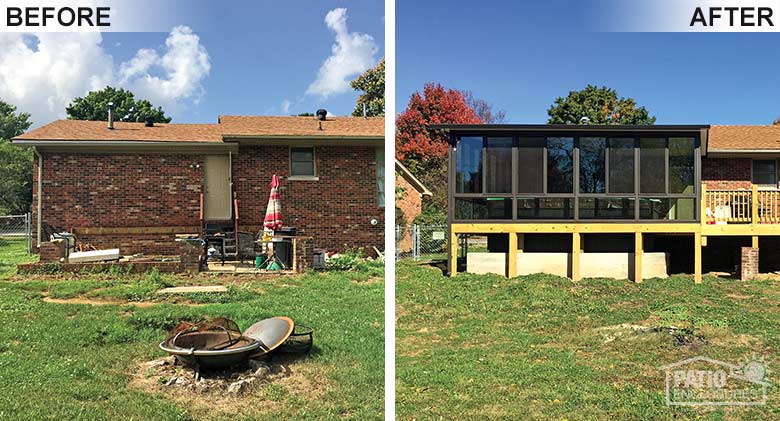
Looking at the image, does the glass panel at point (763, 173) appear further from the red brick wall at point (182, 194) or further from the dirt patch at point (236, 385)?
the dirt patch at point (236, 385)

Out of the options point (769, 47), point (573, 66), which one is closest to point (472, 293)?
point (769, 47)

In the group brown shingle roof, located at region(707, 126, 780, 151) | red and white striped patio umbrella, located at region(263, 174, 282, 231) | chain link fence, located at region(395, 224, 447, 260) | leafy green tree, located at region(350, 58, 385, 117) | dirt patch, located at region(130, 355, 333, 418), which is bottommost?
dirt patch, located at region(130, 355, 333, 418)

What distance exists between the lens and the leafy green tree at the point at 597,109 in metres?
19.2

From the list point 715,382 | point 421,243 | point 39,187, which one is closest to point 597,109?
point 421,243

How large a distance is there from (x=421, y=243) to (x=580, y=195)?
458 cm

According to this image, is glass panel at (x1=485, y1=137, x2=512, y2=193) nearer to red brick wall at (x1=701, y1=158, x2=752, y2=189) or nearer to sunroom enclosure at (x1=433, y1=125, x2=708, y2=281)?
sunroom enclosure at (x1=433, y1=125, x2=708, y2=281)

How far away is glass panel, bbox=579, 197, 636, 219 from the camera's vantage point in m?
8.93

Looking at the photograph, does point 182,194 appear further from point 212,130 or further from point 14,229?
point 14,229

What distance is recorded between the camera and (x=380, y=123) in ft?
38.9

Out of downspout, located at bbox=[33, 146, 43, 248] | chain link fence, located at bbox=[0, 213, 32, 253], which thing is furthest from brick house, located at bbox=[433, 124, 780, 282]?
chain link fence, located at bbox=[0, 213, 32, 253]

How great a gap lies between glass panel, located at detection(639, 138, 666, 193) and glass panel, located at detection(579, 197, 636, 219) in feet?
1.02

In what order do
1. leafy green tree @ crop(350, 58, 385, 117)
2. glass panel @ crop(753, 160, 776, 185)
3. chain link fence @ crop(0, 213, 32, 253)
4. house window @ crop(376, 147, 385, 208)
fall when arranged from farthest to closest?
leafy green tree @ crop(350, 58, 385, 117)
chain link fence @ crop(0, 213, 32, 253)
glass panel @ crop(753, 160, 776, 185)
house window @ crop(376, 147, 385, 208)

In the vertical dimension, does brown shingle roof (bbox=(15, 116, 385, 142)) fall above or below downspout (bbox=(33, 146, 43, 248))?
above

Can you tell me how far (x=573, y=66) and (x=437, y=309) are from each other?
12872mm
